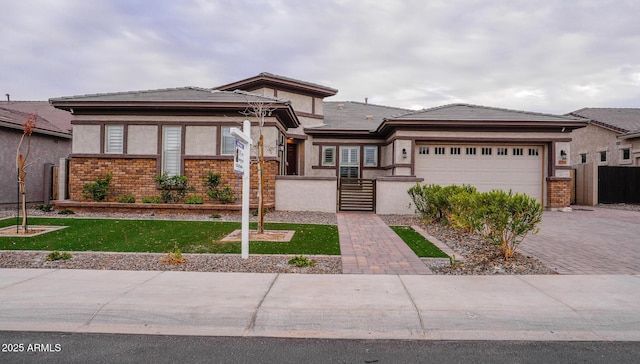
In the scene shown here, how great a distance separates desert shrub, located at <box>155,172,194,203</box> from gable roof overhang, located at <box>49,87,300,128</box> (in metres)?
2.46

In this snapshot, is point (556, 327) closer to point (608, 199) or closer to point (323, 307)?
point (323, 307)

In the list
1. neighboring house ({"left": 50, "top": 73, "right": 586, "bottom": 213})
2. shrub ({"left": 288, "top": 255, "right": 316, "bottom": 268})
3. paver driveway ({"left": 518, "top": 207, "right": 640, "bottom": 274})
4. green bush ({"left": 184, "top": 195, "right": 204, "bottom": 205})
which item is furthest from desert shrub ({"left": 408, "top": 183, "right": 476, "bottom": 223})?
green bush ({"left": 184, "top": 195, "right": 204, "bottom": 205})

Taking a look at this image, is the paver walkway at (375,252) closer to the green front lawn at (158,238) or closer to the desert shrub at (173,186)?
the green front lawn at (158,238)

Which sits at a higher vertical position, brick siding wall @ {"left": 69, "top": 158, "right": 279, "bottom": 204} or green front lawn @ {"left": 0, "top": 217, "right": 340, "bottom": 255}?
brick siding wall @ {"left": 69, "top": 158, "right": 279, "bottom": 204}

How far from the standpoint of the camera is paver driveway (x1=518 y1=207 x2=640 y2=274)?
21.6 ft

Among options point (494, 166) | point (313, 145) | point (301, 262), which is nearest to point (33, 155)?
Answer: point (313, 145)

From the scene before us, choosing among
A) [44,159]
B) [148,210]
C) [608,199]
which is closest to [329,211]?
[148,210]

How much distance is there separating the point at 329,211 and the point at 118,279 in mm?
9505

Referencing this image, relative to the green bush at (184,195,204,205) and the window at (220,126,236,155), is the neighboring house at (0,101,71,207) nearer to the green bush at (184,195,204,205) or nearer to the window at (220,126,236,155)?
the green bush at (184,195,204,205)

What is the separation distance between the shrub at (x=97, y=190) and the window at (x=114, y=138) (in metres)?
1.23

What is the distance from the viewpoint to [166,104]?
14031 millimetres

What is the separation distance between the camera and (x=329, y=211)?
14.4m

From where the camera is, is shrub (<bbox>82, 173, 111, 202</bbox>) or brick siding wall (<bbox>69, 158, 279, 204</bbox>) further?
brick siding wall (<bbox>69, 158, 279, 204</bbox>)

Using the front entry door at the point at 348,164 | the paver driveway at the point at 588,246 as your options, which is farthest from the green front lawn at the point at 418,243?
the front entry door at the point at 348,164
